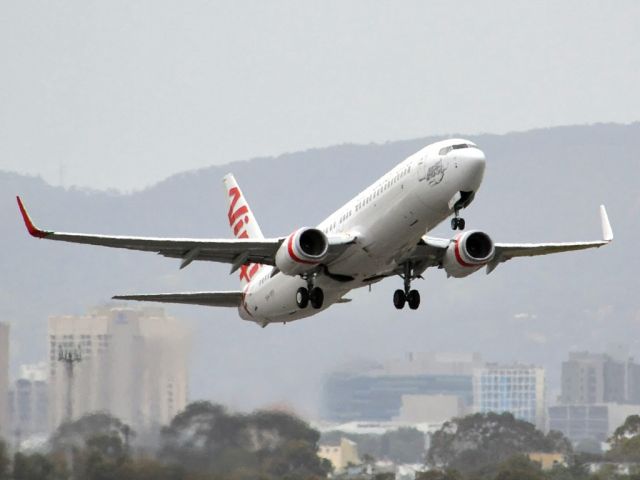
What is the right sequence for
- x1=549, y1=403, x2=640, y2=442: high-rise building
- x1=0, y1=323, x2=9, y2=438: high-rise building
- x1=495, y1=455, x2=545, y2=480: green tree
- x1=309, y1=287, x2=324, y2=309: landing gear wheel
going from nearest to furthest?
1. x1=309, y1=287, x2=324, y2=309: landing gear wheel
2. x1=0, y1=323, x2=9, y2=438: high-rise building
3. x1=495, y1=455, x2=545, y2=480: green tree
4. x1=549, y1=403, x2=640, y2=442: high-rise building

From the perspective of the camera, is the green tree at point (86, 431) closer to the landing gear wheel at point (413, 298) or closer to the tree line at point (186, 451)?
the tree line at point (186, 451)

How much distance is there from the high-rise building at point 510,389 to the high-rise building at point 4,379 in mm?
79865

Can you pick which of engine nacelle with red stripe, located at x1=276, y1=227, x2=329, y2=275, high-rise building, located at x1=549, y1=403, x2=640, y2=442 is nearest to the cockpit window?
engine nacelle with red stripe, located at x1=276, y1=227, x2=329, y2=275

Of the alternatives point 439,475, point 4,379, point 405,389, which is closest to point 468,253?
point 439,475

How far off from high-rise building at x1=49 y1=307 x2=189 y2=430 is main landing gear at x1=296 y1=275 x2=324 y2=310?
1091 centimetres

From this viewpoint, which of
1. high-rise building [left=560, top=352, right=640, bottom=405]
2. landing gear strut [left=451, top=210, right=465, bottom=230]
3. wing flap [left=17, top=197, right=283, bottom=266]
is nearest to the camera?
landing gear strut [left=451, top=210, right=465, bottom=230]

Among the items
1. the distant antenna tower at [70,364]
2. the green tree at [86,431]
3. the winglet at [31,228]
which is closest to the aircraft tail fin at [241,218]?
the green tree at [86,431]

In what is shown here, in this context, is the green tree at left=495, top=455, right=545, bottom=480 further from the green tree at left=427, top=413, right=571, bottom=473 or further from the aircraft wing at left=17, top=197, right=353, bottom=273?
the aircraft wing at left=17, top=197, right=353, bottom=273

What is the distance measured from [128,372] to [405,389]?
288 ft

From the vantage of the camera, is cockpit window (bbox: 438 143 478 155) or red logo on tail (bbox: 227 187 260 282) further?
red logo on tail (bbox: 227 187 260 282)

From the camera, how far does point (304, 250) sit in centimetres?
4281

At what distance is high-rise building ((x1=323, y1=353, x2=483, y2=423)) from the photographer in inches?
4999

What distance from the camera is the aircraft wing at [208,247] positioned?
4181 cm

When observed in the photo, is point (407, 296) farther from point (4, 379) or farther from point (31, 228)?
point (4, 379)
